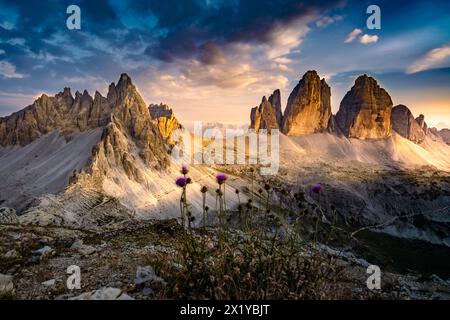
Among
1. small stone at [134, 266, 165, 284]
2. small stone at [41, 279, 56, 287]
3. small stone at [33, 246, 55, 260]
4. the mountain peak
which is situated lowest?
small stone at [33, 246, 55, 260]

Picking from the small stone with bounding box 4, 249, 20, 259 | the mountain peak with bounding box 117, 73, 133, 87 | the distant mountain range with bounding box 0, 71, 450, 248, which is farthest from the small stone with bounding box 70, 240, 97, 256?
the mountain peak with bounding box 117, 73, 133, 87

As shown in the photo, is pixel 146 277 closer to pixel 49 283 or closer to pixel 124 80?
pixel 49 283

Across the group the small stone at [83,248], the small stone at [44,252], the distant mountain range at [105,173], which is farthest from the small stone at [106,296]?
the distant mountain range at [105,173]

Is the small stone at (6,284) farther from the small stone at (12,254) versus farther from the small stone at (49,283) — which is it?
the small stone at (12,254)

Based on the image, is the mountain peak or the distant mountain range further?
the mountain peak

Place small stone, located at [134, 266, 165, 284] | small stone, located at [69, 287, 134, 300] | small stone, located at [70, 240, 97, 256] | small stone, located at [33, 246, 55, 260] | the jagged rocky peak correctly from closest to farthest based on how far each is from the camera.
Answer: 1. small stone, located at [69, 287, 134, 300]
2. small stone, located at [134, 266, 165, 284]
3. small stone, located at [33, 246, 55, 260]
4. small stone, located at [70, 240, 97, 256]
5. the jagged rocky peak

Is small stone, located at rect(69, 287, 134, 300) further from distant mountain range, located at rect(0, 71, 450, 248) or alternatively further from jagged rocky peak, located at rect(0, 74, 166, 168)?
jagged rocky peak, located at rect(0, 74, 166, 168)

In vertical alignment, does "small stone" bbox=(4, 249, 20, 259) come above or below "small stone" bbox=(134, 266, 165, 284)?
below

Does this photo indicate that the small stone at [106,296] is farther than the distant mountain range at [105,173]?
No

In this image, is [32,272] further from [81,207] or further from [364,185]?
[364,185]

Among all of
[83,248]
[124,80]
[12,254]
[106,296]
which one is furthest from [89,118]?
[106,296]

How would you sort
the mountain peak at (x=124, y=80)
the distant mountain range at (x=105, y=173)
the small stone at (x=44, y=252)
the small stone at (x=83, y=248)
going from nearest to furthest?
the small stone at (x=44, y=252), the small stone at (x=83, y=248), the distant mountain range at (x=105, y=173), the mountain peak at (x=124, y=80)

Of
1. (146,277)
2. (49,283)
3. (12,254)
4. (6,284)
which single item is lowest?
(12,254)
